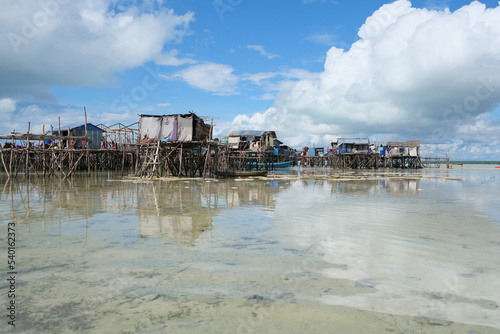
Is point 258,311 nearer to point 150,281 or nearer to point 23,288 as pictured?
point 150,281

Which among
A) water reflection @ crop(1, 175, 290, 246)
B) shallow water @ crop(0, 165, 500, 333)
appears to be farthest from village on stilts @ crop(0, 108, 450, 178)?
shallow water @ crop(0, 165, 500, 333)

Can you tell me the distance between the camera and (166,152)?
25.4m

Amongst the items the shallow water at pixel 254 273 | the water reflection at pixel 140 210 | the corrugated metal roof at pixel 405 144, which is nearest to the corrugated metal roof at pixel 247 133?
the corrugated metal roof at pixel 405 144

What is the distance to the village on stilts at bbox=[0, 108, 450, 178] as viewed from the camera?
76.7ft

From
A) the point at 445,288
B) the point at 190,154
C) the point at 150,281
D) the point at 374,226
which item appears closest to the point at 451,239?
the point at 374,226

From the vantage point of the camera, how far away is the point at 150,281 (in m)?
4.05

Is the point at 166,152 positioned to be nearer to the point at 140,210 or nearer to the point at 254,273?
the point at 140,210

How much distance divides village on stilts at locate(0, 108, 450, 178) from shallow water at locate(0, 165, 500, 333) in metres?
15.6

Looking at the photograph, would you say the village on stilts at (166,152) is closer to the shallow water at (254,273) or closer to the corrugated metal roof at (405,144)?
the corrugated metal roof at (405,144)

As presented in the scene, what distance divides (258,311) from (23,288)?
288cm

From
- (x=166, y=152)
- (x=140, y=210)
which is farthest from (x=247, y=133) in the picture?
(x=140, y=210)

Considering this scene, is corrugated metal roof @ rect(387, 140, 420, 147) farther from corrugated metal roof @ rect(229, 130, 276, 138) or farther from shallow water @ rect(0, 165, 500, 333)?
shallow water @ rect(0, 165, 500, 333)

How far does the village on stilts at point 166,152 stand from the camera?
2338 cm

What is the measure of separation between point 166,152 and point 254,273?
73.2 ft
